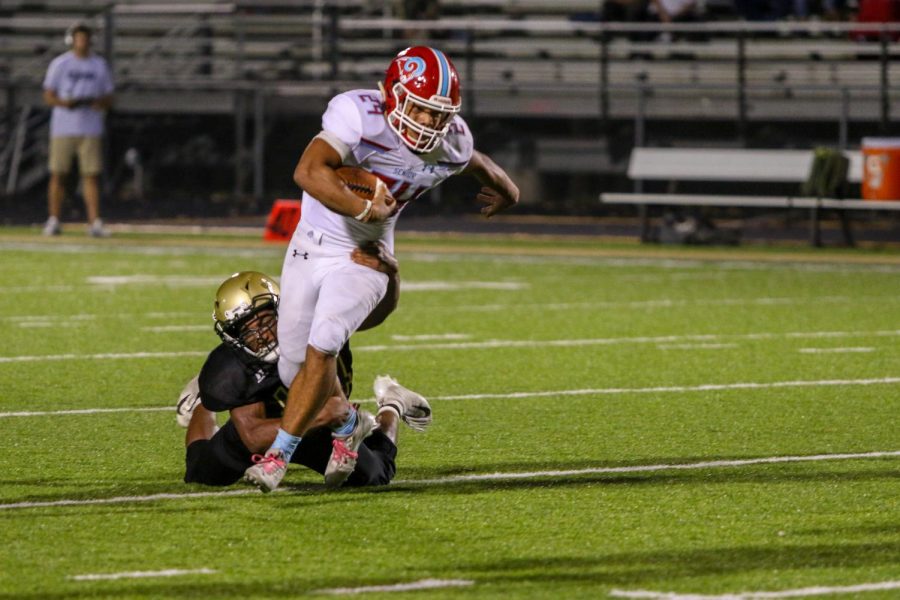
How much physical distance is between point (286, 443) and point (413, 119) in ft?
3.59

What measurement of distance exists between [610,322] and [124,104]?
12963mm

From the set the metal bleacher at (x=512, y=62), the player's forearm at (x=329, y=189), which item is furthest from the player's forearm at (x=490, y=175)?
the metal bleacher at (x=512, y=62)

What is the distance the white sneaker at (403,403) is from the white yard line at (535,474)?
0.37 meters

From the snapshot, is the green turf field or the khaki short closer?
the green turf field

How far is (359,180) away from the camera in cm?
603

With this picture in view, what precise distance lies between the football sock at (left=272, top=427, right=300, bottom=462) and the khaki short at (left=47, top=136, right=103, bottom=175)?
478 inches

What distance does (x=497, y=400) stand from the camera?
26.8ft

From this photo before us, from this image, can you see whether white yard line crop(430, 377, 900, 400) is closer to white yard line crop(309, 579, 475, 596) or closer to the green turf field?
the green turf field

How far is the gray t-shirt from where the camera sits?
17719 mm

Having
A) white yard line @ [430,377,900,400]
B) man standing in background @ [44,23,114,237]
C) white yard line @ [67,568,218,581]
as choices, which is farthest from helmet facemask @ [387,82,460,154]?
man standing in background @ [44,23,114,237]

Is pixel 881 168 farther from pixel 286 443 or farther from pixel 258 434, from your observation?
pixel 286 443

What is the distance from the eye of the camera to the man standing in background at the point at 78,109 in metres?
17.7

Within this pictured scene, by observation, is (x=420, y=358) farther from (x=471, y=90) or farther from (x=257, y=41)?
(x=257, y=41)

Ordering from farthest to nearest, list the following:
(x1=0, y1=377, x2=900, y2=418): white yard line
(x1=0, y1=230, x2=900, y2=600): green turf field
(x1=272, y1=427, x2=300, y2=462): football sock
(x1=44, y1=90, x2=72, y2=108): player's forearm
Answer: (x1=44, y1=90, x2=72, y2=108): player's forearm, (x1=0, y1=377, x2=900, y2=418): white yard line, (x1=272, y1=427, x2=300, y2=462): football sock, (x1=0, y1=230, x2=900, y2=600): green turf field
